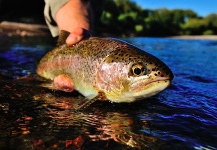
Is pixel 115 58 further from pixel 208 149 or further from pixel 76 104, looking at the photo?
pixel 208 149

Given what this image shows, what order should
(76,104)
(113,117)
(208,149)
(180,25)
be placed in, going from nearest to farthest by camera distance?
(208,149)
(113,117)
(76,104)
(180,25)

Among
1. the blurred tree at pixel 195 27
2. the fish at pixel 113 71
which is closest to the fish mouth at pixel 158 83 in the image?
the fish at pixel 113 71

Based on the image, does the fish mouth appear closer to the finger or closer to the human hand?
the finger

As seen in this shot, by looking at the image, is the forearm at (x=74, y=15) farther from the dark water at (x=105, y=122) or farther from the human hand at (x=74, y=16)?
the dark water at (x=105, y=122)

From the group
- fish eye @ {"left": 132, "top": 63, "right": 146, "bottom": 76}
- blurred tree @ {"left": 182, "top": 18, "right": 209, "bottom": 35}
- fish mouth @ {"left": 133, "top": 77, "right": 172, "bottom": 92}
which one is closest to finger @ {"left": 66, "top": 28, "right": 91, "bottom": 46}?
fish eye @ {"left": 132, "top": 63, "right": 146, "bottom": 76}

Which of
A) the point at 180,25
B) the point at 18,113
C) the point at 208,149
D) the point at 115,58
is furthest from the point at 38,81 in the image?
A: the point at 180,25

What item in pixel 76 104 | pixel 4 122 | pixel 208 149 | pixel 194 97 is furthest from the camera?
pixel 194 97
